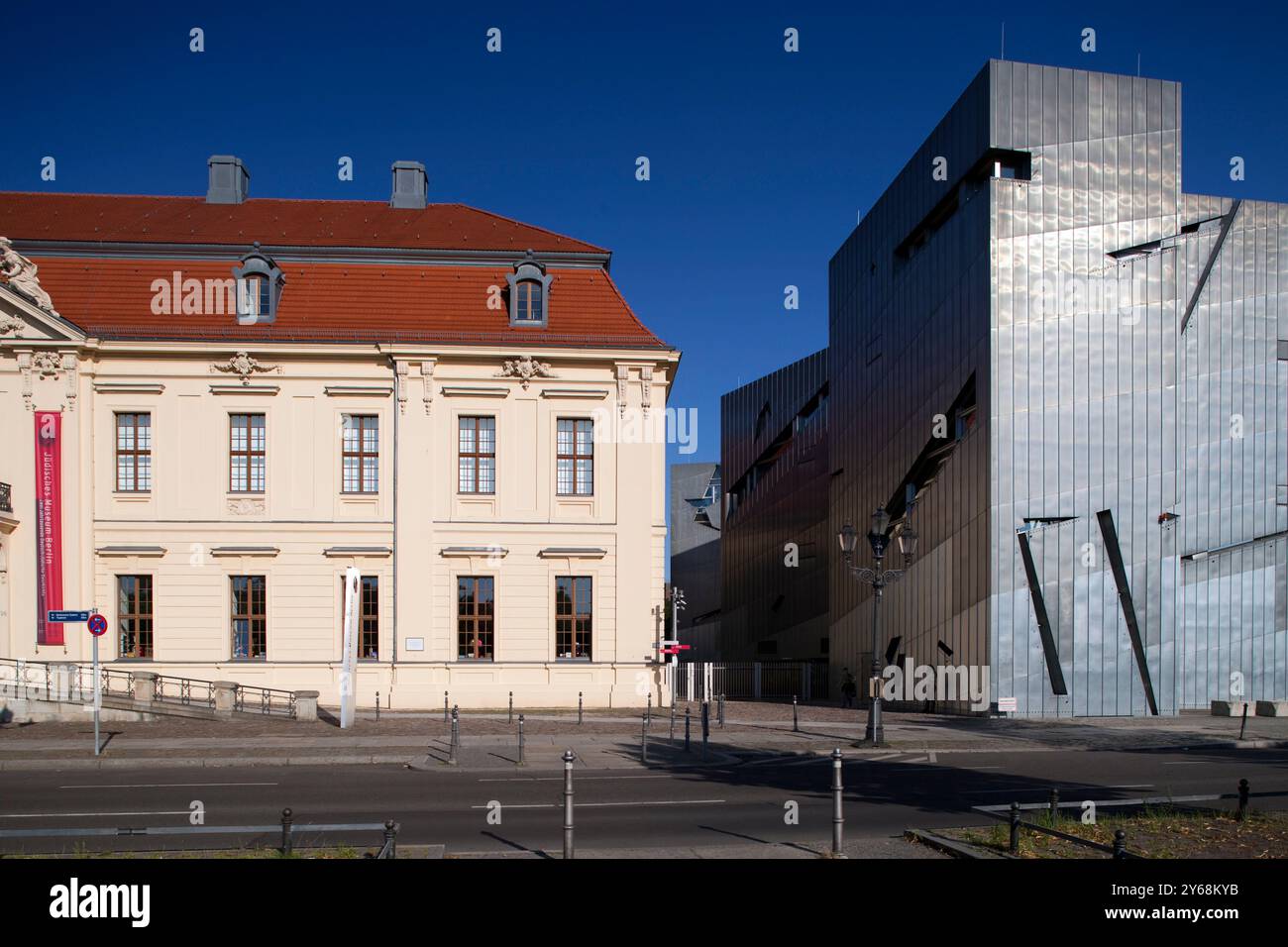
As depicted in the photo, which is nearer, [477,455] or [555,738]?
[555,738]

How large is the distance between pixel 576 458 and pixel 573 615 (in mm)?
4897

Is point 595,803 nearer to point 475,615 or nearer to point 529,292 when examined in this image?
point 475,615

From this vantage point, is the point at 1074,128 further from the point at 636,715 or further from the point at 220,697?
the point at 220,697

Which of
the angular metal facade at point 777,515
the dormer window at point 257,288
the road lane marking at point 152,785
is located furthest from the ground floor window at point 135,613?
the angular metal facade at point 777,515

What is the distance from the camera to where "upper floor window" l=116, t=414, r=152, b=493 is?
30594 millimetres

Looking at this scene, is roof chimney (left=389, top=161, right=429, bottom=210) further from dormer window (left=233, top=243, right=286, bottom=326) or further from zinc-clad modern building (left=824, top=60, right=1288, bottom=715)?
zinc-clad modern building (left=824, top=60, right=1288, bottom=715)

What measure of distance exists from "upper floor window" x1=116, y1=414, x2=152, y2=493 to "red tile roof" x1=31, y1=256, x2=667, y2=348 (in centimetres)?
263

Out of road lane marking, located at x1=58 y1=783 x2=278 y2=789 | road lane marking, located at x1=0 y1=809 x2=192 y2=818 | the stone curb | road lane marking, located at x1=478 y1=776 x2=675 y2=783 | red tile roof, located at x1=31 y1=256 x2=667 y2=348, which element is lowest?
road lane marking, located at x1=478 y1=776 x2=675 y2=783

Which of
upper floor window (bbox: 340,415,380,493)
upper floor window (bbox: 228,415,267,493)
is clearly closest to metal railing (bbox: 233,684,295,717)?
upper floor window (bbox: 228,415,267,493)

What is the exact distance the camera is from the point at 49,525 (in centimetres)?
2922

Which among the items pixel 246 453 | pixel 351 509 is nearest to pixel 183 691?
pixel 351 509

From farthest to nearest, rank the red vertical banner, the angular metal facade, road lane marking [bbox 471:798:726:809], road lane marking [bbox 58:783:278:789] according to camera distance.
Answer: the angular metal facade
the red vertical banner
road lane marking [bbox 58:783:278:789]
road lane marking [bbox 471:798:726:809]

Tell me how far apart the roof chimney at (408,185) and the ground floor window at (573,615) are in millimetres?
15477

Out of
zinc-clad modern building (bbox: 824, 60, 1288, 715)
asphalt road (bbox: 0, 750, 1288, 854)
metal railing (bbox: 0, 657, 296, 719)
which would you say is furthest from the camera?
zinc-clad modern building (bbox: 824, 60, 1288, 715)
